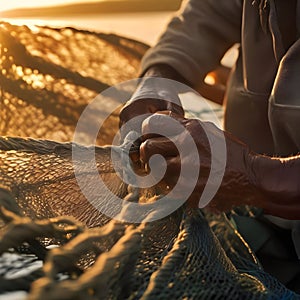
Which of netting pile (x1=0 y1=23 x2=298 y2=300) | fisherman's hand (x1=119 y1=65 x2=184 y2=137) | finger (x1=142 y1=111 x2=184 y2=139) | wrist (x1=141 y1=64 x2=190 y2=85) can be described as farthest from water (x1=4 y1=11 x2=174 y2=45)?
finger (x1=142 y1=111 x2=184 y2=139)

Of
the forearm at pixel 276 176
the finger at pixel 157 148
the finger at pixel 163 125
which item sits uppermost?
the finger at pixel 163 125

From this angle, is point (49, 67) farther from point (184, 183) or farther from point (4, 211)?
point (4, 211)

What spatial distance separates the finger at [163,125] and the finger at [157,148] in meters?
0.01

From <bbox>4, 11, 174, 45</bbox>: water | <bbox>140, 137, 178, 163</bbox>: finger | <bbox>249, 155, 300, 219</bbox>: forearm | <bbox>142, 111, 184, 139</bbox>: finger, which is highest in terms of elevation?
<bbox>142, 111, 184, 139</bbox>: finger

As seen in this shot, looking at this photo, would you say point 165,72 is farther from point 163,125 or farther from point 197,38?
point 163,125

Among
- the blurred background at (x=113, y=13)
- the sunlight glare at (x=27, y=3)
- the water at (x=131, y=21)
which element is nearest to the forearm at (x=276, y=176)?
the sunlight glare at (x=27, y=3)

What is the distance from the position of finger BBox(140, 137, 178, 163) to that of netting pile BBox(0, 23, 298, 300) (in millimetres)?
53

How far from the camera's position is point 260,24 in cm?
107

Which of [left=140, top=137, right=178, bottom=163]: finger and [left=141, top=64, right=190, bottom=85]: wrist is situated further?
[left=141, top=64, right=190, bottom=85]: wrist

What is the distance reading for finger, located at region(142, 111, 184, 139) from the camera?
0.79 metres

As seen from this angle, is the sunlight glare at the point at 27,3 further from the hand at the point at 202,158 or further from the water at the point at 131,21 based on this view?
the hand at the point at 202,158

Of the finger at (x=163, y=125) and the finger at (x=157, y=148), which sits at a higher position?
the finger at (x=163, y=125)

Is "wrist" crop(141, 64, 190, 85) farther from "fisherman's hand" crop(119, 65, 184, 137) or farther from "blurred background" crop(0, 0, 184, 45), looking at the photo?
"blurred background" crop(0, 0, 184, 45)

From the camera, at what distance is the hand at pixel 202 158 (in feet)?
2.50
